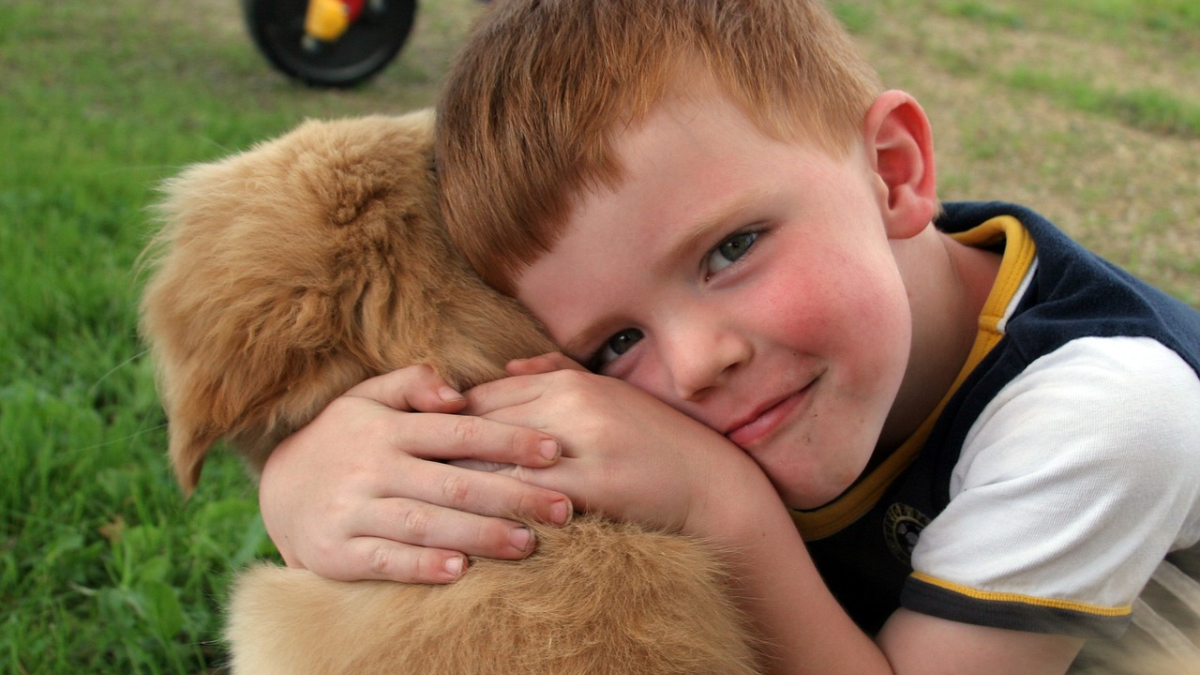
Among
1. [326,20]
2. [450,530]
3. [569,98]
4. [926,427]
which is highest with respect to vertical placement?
[569,98]

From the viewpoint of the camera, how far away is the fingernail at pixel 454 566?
125cm

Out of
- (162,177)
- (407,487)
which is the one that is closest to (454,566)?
(407,487)

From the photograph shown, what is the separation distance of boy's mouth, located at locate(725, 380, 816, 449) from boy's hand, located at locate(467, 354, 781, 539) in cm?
4

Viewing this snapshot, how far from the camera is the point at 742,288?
1.45 m

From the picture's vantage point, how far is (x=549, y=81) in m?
1.48

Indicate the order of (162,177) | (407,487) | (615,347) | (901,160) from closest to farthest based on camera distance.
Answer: (407,487)
(615,347)
(901,160)
(162,177)

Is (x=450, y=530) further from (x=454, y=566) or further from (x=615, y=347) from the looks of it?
(x=615, y=347)

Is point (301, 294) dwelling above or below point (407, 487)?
above

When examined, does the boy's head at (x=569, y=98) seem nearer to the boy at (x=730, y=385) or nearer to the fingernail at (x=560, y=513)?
the boy at (x=730, y=385)

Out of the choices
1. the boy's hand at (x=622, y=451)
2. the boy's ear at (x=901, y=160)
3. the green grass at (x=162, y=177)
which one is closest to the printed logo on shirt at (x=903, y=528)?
the boy's hand at (x=622, y=451)

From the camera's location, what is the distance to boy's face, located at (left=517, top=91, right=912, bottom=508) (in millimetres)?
1436

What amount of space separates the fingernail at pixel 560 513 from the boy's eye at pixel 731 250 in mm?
419

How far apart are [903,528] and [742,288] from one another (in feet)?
2.01

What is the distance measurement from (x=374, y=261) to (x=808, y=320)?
0.62 meters
